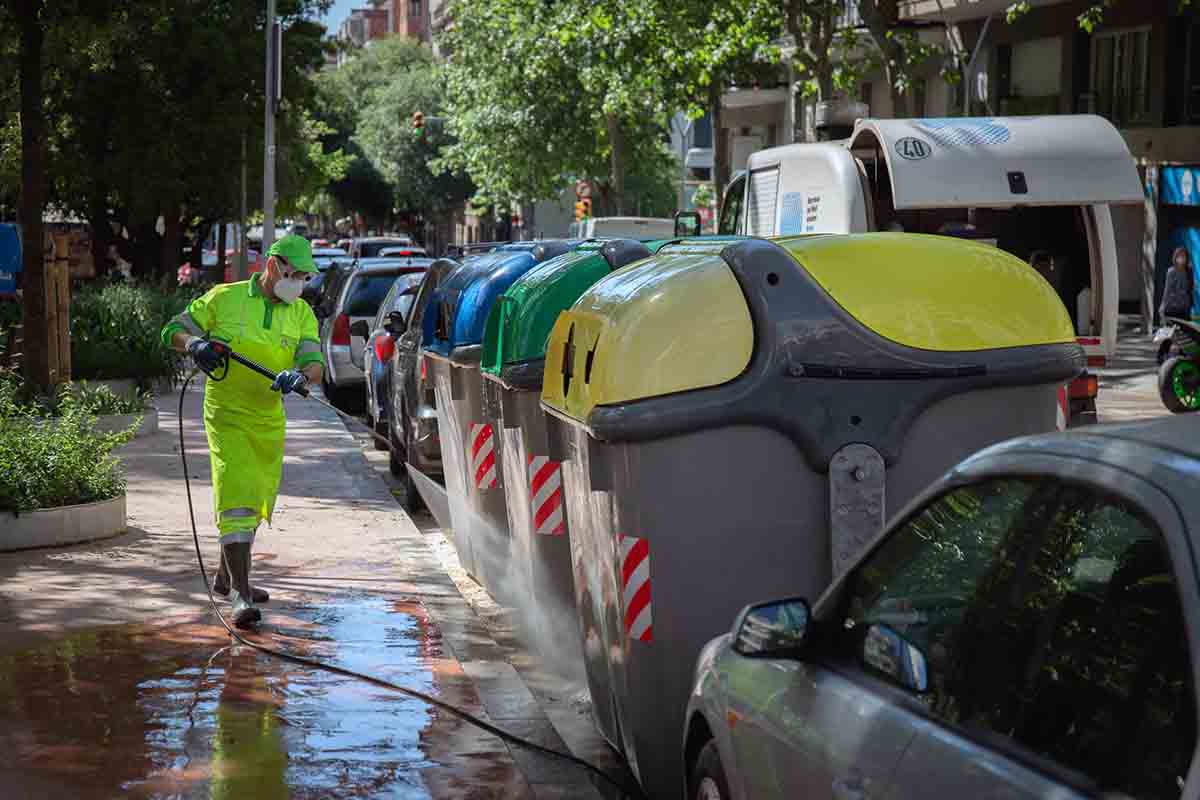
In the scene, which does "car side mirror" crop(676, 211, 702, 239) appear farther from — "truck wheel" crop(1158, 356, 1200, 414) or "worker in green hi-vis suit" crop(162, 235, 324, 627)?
"worker in green hi-vis suit" crop(162, 235, 324, 627)

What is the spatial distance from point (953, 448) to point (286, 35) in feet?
109

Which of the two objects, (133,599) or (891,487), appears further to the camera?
(133,599)

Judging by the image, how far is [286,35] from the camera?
37.6m

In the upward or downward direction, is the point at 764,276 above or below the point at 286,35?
below

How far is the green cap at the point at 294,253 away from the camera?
8555 millimetres

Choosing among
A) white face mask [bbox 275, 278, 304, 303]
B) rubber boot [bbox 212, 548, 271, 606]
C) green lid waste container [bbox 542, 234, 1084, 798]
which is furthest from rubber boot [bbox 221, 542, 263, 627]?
green lid waste container [bbox 542, 234, 1084, 798]

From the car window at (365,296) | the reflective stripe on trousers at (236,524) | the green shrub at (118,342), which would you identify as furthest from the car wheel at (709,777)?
the car window at (365,296)

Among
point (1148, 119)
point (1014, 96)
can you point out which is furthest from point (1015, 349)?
point (1014, 96)

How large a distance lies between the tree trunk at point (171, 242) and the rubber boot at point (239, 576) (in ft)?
96.9

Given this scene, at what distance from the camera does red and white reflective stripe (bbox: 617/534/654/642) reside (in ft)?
18.5

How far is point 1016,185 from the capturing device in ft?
48.6

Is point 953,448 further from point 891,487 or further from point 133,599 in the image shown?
point 133,599

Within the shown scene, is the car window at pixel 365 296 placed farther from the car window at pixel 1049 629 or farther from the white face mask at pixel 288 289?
the car window at pixel 1049 629

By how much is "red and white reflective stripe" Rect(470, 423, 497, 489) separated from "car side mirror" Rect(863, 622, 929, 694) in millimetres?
5770
